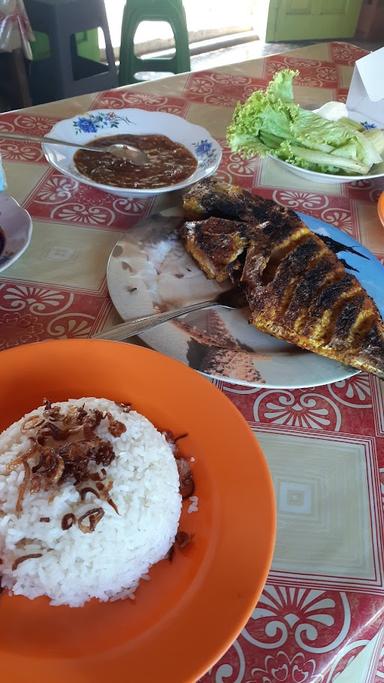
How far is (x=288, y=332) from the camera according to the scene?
118 centimetres

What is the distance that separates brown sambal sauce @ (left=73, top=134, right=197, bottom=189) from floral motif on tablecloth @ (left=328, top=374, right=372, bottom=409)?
2.51 ft

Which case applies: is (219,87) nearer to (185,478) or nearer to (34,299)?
(34,299)

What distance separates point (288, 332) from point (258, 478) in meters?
0.43

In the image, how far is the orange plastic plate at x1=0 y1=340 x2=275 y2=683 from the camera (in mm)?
648

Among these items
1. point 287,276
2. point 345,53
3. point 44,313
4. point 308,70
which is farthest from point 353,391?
point 345,53

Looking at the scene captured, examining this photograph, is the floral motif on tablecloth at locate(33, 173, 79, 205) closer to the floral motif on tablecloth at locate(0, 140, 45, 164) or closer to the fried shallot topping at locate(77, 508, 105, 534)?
the floral motif on tablecloth at locate(0, 140, 45, 164)

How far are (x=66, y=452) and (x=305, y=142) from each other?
132 cm

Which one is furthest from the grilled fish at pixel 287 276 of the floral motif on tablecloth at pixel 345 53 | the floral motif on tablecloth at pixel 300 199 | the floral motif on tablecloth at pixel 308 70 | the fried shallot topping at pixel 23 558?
the floral motif on tablecloth at pixel 345 53

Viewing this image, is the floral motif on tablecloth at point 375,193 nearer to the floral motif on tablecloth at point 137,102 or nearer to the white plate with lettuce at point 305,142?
the white plate with lettuce at point 305,142

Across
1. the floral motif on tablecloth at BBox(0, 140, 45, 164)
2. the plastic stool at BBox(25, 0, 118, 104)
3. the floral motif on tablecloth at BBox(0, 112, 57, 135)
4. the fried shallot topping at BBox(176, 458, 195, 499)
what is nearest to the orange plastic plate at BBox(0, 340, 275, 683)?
the fried shallot topping at BBox(176, 458, 195, 499)

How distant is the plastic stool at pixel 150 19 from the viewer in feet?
9.46

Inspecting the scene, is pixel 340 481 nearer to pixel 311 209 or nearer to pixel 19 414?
pixel 19 414

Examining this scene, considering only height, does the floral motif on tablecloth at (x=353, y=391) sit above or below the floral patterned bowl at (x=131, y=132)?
below

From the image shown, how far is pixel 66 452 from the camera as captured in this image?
31.2 inches
